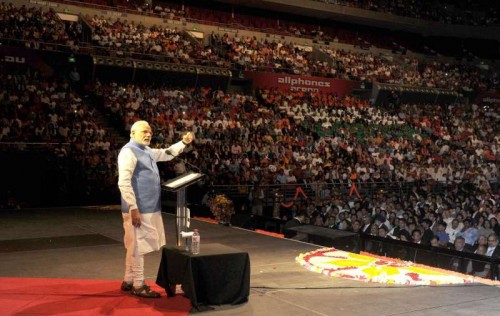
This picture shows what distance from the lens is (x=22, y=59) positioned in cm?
1956

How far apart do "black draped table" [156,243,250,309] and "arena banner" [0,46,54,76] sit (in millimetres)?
16122

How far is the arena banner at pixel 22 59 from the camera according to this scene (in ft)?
62.9

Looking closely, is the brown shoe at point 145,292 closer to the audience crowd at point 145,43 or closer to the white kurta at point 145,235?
the white kurta at point 145,235

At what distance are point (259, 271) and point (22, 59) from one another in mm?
15744

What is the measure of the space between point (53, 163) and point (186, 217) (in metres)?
9.79

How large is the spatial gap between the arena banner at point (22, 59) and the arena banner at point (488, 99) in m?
23.9

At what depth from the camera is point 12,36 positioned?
19.9 metres

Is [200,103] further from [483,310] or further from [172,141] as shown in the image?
[483,310]

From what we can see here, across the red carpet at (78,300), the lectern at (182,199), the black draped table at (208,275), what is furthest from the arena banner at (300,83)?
the black draped table at (208,275)

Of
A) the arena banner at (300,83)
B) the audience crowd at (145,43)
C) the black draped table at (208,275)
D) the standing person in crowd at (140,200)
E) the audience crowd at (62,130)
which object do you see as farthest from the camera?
the arena banner at (300,83)

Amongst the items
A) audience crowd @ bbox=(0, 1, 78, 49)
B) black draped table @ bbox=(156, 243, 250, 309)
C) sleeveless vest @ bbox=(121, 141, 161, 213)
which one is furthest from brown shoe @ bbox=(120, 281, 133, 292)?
audience crowd @ bbox=(0, 1, 78, 49)

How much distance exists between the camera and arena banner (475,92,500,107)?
32.1 meters

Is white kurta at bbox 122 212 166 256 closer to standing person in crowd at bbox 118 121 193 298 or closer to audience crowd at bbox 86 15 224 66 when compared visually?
standing person in crowd at bbox 118 121 193 298

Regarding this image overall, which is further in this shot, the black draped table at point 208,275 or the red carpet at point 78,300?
the black draped table at point 208,275
